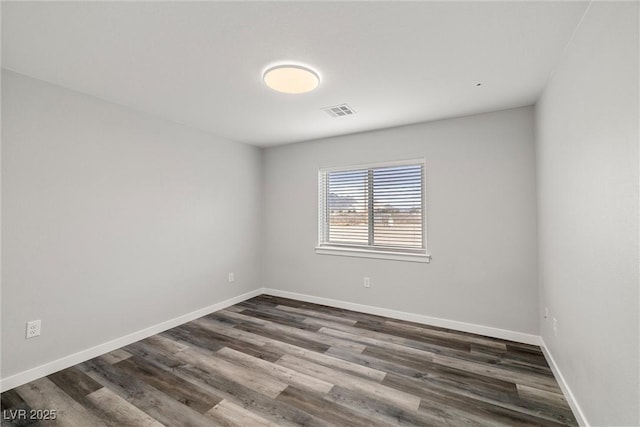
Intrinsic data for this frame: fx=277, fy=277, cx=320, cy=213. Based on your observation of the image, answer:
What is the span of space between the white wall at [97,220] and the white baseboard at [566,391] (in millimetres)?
3726

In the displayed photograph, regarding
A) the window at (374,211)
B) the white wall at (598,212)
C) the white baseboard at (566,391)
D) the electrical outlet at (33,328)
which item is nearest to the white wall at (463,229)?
the window at (374,211)

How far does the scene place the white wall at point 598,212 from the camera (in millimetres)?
1186

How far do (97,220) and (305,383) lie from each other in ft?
7.93

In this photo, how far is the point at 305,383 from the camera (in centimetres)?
218

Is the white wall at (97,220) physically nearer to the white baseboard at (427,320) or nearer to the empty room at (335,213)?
the empty room at (335,213)

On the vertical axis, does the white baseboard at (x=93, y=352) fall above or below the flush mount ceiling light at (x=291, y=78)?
below

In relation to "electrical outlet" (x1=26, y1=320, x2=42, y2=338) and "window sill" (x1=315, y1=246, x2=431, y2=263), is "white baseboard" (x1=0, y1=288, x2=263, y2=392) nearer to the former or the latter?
"electrical outlet" (x1=26, y1=320, x2=42, y2=338)

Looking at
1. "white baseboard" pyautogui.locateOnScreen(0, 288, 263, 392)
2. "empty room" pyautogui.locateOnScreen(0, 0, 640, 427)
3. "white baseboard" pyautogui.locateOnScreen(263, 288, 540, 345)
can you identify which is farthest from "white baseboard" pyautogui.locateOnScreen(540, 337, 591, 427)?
"white baseboard" pyautogui.locateOnScreen(0, 288, 263, 392)

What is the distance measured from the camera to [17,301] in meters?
2.16

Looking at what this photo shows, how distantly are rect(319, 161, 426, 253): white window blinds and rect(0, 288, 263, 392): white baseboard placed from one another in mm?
1962

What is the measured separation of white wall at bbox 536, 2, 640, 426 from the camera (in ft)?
3.89

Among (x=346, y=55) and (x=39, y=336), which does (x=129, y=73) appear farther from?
(x=39, y=336)

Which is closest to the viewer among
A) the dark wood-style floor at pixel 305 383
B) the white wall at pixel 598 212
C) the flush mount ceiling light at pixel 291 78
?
the white wall at pixel 598 212

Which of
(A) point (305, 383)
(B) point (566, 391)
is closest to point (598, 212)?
(B) point (566, 391)
